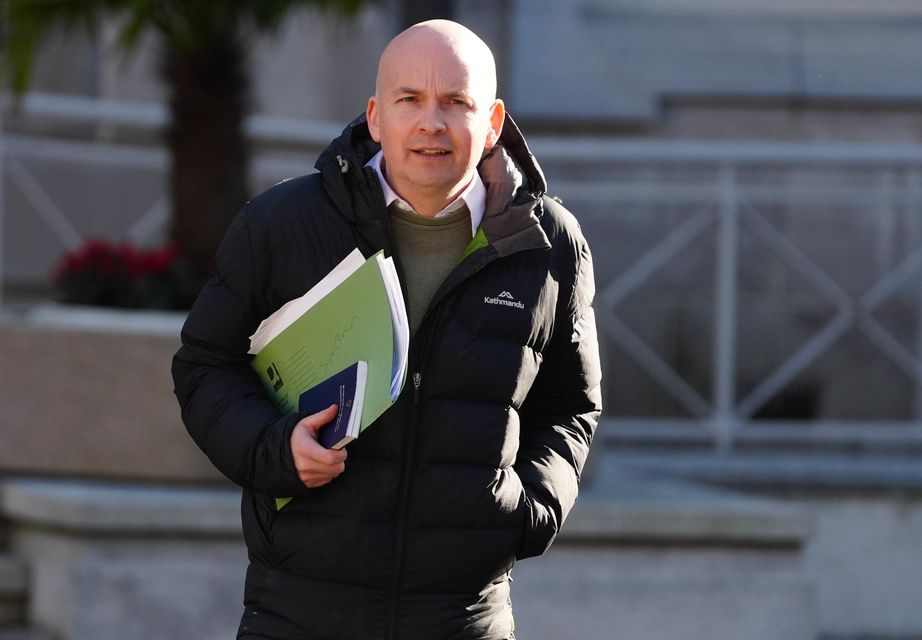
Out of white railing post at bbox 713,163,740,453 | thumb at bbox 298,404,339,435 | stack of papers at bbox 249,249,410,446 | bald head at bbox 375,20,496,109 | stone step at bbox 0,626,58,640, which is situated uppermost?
white railing post at bbox 713,163,740,453

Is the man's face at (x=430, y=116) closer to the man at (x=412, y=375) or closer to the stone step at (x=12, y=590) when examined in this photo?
the man at (x=412, y=375)

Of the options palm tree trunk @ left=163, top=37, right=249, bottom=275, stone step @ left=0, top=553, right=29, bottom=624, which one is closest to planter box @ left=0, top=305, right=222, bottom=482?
stone step @ left=0, top=553, right=29, bottom=624

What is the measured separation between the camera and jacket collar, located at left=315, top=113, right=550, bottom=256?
107 inches

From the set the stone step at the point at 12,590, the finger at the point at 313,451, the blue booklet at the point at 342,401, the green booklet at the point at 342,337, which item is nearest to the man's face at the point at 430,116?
the green booklet at the point at 342,337

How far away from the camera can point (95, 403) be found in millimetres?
6133

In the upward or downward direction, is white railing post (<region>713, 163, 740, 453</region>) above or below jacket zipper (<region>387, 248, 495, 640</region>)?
above

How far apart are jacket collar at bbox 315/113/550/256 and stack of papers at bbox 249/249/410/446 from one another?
0.12 metres

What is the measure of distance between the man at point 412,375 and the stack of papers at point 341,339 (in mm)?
36

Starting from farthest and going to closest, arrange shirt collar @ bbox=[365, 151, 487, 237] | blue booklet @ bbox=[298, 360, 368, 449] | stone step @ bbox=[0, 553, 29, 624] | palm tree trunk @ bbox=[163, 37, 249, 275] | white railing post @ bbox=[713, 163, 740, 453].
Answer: white railing post @ bbox=[713, 163, 740, 453], palm tree trunk @ bbox=[163, 37, 249, 275], stone step @ bbox=[0, 553, 29, 624], shirt collar @ bbox=[365, 151, 487, 237], blue booklet @ bbox=[298, 360, 368, 449]

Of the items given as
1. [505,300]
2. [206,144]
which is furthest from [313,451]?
[206,144]

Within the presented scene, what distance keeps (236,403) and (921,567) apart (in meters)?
5.37

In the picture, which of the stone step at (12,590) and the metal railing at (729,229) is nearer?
the stone step at (12,590)

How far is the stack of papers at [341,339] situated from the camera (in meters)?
2.53

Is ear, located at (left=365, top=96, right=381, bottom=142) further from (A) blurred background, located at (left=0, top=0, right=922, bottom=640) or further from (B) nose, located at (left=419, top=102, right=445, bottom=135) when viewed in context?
(A) blurred background, located at (left=0, top=0, right=922, bottom=640)
